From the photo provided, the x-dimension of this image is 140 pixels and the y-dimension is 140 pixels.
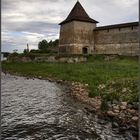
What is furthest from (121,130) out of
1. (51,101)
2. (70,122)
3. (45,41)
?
(45,41)

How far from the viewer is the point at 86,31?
160 ft

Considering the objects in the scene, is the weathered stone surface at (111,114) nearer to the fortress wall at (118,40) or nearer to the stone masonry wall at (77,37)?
the fortress wall at (118,40)

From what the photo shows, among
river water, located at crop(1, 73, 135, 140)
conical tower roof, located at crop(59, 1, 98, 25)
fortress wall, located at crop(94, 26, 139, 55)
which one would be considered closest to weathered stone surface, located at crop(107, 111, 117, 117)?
river water, located at crop(1, 73, 135, 140)

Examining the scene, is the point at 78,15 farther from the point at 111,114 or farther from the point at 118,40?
the point at 111,114

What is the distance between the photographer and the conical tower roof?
47691mm

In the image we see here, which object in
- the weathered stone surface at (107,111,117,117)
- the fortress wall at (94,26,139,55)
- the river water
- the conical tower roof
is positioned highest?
the conical tower roof

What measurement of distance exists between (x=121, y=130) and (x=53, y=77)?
15802mm

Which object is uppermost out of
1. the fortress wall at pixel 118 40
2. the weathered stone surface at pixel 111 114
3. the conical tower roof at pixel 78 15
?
the conical tower roof at pixel 78 15

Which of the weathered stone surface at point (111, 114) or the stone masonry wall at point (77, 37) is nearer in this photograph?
the weathered stone surface at point (111, 114)

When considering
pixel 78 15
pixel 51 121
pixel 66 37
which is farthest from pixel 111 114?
pixel 66 37

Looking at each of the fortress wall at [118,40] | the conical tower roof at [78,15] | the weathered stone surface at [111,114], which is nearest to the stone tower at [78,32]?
the conical tower roof at [78,15]

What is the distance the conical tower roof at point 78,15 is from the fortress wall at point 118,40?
2940 mm

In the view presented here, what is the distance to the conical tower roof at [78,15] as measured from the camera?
4769 cm

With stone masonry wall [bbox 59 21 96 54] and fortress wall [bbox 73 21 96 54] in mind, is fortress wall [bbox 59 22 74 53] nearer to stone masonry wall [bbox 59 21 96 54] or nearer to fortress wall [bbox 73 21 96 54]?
stone masonry wall [bbox 59 21 96 54]
